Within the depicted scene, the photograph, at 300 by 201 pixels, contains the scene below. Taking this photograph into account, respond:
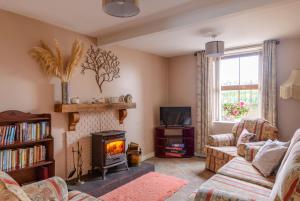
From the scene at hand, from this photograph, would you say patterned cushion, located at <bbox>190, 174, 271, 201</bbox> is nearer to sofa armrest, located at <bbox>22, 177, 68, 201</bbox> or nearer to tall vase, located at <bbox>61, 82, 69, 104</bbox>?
sofa armrest, located at <bbox>22, 177, 68, 201</bbox>

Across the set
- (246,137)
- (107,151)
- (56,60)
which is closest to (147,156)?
(107,151)

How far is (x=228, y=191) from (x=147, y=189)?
1.49 metres

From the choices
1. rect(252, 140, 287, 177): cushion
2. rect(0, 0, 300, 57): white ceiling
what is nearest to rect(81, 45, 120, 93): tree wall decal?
rect(0, 0, 300, 57): white ceiling

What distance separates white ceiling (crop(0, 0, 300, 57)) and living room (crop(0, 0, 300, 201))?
16 millimetres

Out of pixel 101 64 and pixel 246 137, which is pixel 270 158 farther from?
pixel 101 64

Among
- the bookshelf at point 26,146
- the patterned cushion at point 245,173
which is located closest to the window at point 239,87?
the patterned cushion at point 245,173

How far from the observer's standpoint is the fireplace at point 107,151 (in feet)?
10.9

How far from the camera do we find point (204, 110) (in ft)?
15.7

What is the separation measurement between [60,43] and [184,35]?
2.00 m

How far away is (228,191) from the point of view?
1963mm

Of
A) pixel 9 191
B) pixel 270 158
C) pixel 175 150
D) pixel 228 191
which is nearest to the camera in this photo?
pixel 9 191

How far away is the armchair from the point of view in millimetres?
3530

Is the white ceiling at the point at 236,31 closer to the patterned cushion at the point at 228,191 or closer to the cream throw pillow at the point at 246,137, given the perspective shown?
the cream throw pillow at the point at 246,137

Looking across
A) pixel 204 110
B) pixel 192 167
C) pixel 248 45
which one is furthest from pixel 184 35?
pixel 192 167
